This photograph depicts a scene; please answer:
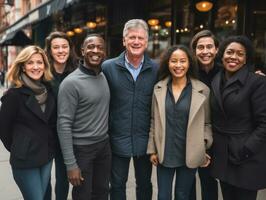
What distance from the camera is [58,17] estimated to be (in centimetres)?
1588

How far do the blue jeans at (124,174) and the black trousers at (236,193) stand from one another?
2.62 ft

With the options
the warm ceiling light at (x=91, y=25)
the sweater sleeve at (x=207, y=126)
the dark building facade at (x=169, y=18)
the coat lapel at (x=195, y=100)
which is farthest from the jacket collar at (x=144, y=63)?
the warm ceiling light at (x=91, y=25)

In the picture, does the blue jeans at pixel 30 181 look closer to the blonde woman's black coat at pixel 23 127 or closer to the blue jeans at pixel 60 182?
the blonde woman's black coat at pixel 23 127

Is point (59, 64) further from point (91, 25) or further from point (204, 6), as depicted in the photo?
point (91, 25)

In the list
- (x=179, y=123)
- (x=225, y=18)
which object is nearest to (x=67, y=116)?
(x=179, y=123)

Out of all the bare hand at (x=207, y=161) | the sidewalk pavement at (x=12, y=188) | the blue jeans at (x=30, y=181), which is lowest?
the sidewalk pavement at (x=12, y=188)

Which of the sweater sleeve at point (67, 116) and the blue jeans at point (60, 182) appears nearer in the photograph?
the sweater sleeve at point (67, 116)

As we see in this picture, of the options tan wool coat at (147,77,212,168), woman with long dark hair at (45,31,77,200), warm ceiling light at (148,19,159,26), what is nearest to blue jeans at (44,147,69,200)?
woman with long dark hair at (45,31,77,200)

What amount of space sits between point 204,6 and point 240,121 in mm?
4871

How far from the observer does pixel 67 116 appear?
3314 millimetres

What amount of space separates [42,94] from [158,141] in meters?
1.14

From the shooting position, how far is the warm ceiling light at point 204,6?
757cm

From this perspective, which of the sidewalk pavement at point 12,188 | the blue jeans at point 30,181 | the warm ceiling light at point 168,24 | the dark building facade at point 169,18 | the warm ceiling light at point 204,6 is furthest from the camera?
the warm ceiling light at point 168,24

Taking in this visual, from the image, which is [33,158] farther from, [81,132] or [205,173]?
[205,173]
